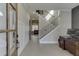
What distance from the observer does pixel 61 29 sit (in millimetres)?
10336

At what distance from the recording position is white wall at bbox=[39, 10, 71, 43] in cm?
998

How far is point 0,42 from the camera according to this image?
2.32m

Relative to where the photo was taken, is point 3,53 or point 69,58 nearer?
point 69,58

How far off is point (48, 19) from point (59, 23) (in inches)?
41.7

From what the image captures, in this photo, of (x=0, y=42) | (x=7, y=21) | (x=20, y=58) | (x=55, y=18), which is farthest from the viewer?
(x=55, y=18)

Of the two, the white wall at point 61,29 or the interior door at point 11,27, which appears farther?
the white wall at point 61,29

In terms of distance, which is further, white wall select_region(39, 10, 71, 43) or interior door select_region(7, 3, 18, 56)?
white wall select_region(39, 10, 71, 43)

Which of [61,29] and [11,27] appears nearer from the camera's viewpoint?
[11,27]

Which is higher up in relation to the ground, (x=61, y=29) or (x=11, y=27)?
(x=11, y=27)

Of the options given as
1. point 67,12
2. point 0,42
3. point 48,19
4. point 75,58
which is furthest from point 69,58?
point 48,19

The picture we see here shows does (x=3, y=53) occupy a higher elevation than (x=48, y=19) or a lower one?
lower

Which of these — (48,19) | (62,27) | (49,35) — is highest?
(48,19)

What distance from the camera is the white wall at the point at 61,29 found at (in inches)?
393

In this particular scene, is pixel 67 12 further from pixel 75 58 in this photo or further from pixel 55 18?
pixel 75 58
